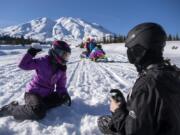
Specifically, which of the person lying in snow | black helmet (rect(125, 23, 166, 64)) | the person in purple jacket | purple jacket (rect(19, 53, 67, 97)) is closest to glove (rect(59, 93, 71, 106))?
the person in purple jacket

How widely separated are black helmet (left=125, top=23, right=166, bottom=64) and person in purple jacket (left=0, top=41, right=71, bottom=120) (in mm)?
2727

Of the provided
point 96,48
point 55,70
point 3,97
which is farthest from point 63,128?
point 96,48

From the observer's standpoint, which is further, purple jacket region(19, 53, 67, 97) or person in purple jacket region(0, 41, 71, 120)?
purple jacket region(19, 53, 67, 97)

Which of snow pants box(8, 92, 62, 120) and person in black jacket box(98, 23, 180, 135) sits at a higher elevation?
person in black jacket box(98, 23, 180, 135)

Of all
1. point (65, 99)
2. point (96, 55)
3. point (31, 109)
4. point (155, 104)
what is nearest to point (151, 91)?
point (155, 104)

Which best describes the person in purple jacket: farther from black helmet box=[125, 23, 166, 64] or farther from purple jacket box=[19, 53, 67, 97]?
black helmet box=[125, 23, 166, 64]

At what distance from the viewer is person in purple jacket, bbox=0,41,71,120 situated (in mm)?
5309

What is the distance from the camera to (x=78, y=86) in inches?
343

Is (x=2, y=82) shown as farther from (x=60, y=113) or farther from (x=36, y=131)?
(x=36, y=131)

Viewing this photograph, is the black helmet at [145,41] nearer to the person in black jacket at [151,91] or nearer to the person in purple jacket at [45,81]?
the person in black jacket at [151,91]

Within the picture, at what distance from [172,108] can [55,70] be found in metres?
3.47

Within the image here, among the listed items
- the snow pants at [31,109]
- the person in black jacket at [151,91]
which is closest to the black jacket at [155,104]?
the person in black jacket at [151,91]

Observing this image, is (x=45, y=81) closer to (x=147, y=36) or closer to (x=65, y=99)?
(x=65, y=99)

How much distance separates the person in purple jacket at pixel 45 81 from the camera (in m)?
5.31
